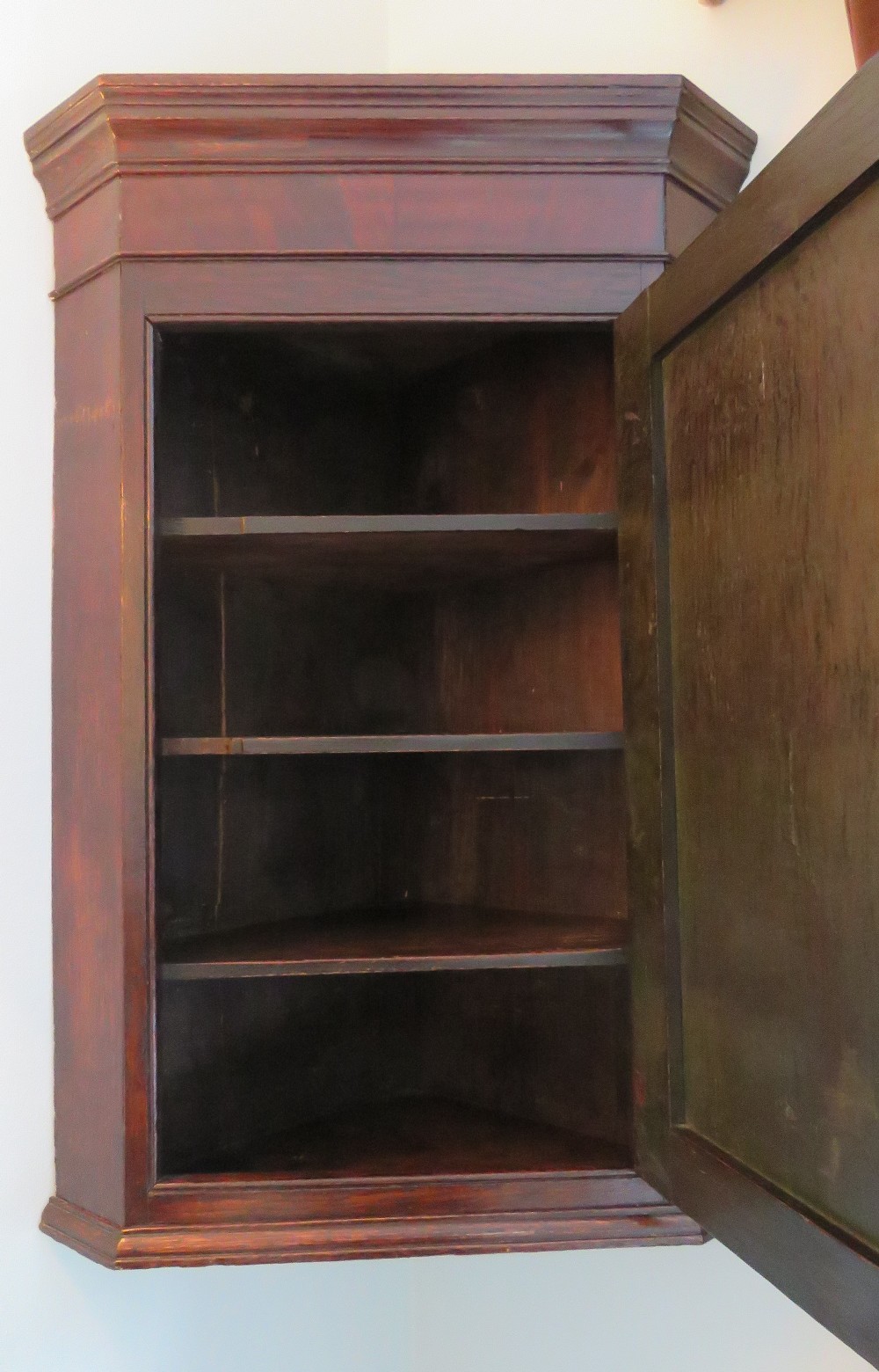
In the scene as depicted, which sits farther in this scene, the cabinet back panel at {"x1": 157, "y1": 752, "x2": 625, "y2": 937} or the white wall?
the cabinet back panel at {"x1": 157, "y1": 752, "x2": 625, "y2": 937}

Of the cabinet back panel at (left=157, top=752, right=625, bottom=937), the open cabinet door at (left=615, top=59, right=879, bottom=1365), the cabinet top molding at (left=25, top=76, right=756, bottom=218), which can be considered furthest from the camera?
the cabinet back panel at (left=157, top=752, right=625, bottom=937)

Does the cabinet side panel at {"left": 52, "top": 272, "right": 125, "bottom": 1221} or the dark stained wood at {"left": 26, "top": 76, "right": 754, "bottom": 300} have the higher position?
the dark stained wood at {"left": 26, "top": 76, "right": 754, "bottom": 300}

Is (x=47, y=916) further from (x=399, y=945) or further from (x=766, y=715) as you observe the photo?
(x=766, y=715)

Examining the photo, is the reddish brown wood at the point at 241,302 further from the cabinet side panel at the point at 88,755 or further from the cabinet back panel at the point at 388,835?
the cabinet back panel at the point at 388,835

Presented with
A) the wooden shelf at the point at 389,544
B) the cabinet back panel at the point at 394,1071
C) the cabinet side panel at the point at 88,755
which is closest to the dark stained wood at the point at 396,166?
the cabinet side panel at the point at 88,755

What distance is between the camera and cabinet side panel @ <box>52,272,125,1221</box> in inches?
38.7

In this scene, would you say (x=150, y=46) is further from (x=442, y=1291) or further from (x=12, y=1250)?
(x=442, y=1291)

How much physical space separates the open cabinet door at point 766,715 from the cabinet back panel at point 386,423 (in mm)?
279

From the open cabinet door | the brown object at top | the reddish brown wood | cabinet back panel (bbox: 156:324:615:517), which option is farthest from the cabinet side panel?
the brown object at top

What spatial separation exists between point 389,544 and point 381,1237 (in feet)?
1.99

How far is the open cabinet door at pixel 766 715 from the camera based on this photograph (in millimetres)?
618

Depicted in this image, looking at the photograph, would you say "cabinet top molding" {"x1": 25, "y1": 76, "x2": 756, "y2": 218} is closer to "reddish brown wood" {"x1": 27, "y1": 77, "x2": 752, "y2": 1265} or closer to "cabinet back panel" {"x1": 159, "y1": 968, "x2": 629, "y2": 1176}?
"reddish brown wood" {"x1": 27, "y1": 77, "x2": 752, "y2": 1265}

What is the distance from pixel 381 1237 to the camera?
95cm

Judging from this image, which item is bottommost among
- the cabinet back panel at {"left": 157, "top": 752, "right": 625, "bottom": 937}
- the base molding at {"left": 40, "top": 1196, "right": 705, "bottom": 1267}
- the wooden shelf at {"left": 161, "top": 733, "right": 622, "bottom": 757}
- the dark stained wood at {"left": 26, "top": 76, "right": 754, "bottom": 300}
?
the base molding at {"left": 40, "top": 1196, "right": 705, "bottom": 1267}
